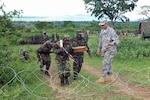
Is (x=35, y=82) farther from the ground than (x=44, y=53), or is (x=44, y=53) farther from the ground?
(x=44, y=53)

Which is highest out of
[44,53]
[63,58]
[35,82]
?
[63,58]

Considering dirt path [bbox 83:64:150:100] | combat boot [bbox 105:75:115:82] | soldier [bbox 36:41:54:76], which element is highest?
soldier [bbox 36:41:54:76]

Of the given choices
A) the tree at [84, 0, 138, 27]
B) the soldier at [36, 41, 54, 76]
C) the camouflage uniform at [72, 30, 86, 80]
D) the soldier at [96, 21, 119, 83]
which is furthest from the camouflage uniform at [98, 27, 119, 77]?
the tree at [84, 0, 138, 27]

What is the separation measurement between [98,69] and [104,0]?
37909mm

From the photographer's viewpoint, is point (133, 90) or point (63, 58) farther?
point (63, 58)

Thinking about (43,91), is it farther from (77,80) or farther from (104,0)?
(104,0)

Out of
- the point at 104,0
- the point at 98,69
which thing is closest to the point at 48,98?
the point at 98,69

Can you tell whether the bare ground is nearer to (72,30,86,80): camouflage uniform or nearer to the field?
the field

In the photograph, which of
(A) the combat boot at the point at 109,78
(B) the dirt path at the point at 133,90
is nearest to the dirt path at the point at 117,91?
(B) the dirt path at the point at 133,90

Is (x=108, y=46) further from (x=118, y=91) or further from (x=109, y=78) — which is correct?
(x=118, y=91)

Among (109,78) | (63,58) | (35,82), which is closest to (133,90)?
(109,78)

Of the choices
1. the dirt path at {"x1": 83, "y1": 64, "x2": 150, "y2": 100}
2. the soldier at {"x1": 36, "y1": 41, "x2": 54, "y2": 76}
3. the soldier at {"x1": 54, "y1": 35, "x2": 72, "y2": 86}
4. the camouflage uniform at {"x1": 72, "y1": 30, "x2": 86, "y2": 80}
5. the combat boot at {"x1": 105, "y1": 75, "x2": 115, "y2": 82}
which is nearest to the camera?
the dirt path at {"x1": 83, "y1": 64, "x2": 150, "y2": 100}

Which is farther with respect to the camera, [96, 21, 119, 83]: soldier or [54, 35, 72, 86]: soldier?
[96, 21, 119, 83]: soldier

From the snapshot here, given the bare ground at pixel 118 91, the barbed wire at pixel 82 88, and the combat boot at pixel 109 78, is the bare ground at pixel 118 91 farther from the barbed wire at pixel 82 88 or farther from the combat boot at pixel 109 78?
A: the combat boot at pixel 109 78
